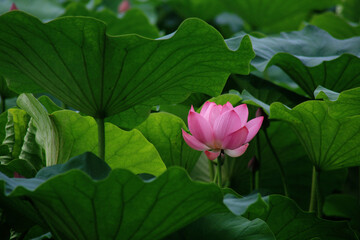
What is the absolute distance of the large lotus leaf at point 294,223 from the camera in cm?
104

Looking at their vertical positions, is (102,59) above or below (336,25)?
above

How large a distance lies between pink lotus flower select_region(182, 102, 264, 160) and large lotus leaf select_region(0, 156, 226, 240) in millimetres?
204

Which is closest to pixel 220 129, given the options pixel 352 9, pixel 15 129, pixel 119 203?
pixel 119 203

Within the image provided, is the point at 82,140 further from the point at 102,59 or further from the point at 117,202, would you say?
the point at 117,202

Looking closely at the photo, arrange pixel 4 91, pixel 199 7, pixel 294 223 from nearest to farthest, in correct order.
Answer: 1. pixel 294 223
2. pixel 4 91
3. pixel 199 7

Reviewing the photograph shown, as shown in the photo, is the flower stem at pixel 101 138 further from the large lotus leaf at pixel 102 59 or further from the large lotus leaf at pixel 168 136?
the large lotus leaf at pixel 168 136

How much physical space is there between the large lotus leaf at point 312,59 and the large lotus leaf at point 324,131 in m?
0.17

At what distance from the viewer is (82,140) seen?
114 centimetres

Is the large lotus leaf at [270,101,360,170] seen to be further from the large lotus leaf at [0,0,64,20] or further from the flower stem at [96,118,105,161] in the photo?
the large lotus leaf at [0,0,64,20]

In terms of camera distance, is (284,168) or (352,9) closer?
(284,168)

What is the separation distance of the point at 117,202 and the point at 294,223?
439 millimetres

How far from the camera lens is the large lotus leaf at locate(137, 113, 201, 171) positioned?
1262 millimetres

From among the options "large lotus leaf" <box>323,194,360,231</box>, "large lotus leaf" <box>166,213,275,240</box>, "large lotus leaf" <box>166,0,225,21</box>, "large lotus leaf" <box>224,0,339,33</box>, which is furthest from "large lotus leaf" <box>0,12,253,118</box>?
"large lotus leaf" <box>166,0,225,21</box>

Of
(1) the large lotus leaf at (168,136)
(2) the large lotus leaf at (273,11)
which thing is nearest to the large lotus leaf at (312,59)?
(1) the large lotus leaf at (168,136)
